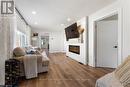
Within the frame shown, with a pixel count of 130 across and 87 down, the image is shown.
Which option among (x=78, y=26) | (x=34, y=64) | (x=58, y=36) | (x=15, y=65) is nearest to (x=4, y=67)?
(x=15, y=65)

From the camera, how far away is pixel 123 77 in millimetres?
2002

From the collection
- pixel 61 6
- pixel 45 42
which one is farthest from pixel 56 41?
pixel 61 6

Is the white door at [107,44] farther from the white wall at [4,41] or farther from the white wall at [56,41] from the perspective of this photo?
the white wall at [56,41]

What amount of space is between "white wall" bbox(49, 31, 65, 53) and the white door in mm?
8441

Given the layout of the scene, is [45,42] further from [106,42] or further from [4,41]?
[4,41]

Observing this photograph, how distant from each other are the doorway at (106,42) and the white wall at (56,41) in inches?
332

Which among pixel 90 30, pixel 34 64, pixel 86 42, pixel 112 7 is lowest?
pixel 34 64

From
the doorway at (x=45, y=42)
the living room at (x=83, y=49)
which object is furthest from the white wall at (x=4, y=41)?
the doorway at (x=45, y=42)

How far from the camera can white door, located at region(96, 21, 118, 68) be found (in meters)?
5.67

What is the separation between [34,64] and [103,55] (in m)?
3.01

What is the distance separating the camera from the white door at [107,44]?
5.67m

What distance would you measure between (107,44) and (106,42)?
9 centimetres

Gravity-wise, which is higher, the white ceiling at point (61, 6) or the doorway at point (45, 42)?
the white ceiling at point (61, 6)

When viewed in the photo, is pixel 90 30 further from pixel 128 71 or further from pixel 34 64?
pixel 128 71
